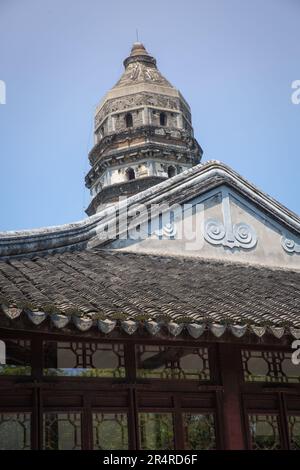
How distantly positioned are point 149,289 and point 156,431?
1693 millimetres

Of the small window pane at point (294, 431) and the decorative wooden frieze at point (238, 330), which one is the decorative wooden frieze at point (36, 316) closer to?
the decorative wooden frieze at point (238, 330)

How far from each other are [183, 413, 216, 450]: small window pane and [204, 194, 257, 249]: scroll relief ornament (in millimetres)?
3619

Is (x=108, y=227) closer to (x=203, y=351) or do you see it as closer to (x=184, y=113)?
(x=203, y=351)

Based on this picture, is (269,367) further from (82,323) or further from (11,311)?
(11,311)

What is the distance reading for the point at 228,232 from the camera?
37.1ft

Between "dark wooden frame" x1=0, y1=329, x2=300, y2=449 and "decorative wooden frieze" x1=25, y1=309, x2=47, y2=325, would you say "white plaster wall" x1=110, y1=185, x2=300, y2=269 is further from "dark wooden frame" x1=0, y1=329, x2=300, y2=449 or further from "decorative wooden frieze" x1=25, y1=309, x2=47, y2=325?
"decorative wooden frieze" x1=25, y1=309, x2=47, y2=325

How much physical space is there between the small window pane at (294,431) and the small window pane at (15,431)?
333cm

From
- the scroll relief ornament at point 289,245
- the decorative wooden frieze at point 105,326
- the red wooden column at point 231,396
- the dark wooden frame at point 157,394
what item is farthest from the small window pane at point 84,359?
the scroll relief ornament at point 289,245

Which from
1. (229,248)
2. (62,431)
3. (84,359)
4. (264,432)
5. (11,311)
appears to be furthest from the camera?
(229,248)

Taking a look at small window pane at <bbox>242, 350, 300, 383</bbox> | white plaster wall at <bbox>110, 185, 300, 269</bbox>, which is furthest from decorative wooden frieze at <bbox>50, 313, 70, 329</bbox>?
white plaster wall at <bbox>110, 185, 300, 269</bbox>

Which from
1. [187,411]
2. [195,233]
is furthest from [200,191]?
[187,411]

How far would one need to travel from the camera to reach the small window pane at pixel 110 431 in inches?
297

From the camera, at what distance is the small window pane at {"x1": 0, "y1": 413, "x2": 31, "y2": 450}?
283 inches

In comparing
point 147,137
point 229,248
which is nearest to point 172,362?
point 229,248
